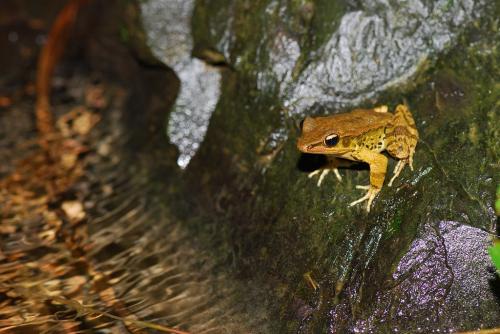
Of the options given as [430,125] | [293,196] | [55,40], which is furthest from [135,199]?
[55,40]

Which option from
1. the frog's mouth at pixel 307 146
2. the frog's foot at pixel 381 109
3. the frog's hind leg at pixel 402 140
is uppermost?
the frog's foot at pixel 381 109

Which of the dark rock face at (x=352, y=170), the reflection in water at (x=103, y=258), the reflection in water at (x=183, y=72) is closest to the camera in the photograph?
the dark rock face at (x=352, y=170)

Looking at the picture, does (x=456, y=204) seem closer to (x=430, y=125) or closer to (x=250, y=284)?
(x=430, y=125)

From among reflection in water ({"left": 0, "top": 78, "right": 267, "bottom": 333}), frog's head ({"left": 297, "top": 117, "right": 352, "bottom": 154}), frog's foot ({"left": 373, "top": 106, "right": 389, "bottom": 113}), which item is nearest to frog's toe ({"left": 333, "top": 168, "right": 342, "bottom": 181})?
frog's head ({"left": 297, "top": 117, "right": 352, "bottom": 154})

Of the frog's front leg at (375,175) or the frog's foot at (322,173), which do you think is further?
the frog's foot at (322,173)

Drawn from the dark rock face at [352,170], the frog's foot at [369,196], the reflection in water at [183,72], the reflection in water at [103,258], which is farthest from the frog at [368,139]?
the reflection in water at [183,72]

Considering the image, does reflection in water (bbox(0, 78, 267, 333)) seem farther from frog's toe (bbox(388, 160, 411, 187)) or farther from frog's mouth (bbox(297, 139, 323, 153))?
frog's toe (bbox(388, 160, 411, 187))

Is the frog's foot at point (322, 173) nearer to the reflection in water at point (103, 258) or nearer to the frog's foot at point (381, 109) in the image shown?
the frog's foot at point (381, 109)
